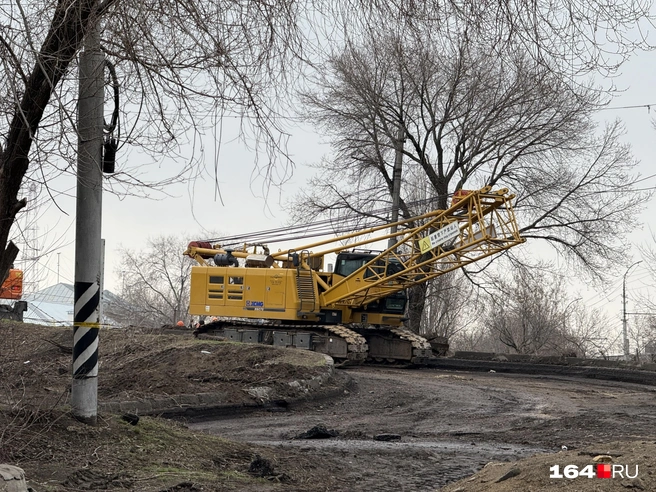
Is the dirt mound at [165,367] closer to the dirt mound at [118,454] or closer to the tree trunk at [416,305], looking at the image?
the dirt mound at [118,454]

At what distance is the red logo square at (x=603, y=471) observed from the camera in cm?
615

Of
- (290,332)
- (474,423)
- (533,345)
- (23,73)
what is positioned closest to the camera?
(23,73)

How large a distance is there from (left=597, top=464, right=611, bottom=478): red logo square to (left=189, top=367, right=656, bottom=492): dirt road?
2312mm

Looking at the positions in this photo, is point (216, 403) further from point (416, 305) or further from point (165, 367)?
point (416, 305)

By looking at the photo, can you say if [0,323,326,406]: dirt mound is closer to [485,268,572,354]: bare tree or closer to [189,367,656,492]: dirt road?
[189,367,656,492]: dirt road

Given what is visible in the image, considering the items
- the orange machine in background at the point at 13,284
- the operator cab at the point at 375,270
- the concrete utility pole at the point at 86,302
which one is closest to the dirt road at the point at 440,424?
the concrete utility pole at the point at 86,302

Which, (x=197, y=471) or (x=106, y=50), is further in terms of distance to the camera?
(x=197, y=471)

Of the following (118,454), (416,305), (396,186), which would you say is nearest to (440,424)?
(118,454)

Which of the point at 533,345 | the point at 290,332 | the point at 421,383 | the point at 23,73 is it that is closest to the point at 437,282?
the point at 533,345

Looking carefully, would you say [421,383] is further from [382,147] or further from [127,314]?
[127,314]

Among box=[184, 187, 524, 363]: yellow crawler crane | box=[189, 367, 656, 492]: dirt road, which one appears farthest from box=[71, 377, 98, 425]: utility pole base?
box=[184, 187, 524, 363]: yellow crawler crane

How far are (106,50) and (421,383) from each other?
15.2m

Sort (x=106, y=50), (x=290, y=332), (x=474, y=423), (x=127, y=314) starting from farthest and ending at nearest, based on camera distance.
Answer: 1. (x=127, y=314)
2. (x=290, y=332)
3. (x=474, y=423)
4. (x=106, y=50)

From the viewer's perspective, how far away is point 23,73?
6.05 m
